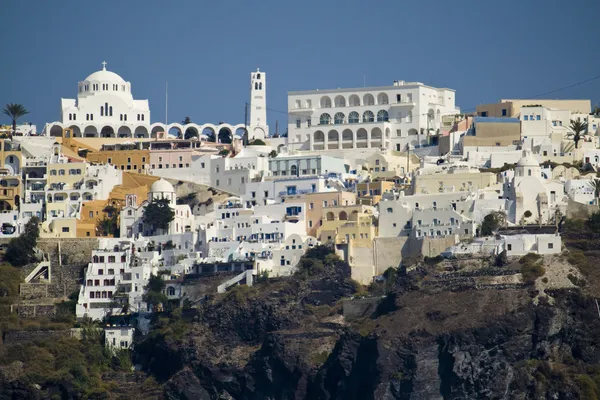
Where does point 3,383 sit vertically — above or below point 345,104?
below

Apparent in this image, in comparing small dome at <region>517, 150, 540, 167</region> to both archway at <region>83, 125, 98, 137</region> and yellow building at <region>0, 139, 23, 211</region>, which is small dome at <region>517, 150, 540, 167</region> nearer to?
yellow building at <region>0, 139, 23, 211</region>

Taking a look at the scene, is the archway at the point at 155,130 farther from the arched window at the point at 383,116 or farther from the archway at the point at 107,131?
the arched window at the point at 383,116

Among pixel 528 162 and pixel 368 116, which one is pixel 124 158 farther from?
pixel 528 162

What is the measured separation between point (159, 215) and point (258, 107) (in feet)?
78.4

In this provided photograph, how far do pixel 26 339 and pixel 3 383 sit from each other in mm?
3516

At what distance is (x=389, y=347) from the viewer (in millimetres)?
92312

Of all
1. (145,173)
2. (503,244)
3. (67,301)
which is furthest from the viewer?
(145,173)

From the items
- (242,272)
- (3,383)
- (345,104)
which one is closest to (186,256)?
(242,272)

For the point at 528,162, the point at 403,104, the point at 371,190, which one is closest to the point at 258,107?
the point at 403,104

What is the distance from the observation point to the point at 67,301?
105188 mm

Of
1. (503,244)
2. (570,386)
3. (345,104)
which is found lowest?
(570,386)

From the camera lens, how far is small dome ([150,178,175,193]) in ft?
366

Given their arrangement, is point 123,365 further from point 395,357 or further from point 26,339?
point 395,357

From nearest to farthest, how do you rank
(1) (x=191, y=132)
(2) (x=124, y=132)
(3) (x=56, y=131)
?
(3) (x=56, y=131), (2) (x=124, y=132), (1) (x=191, y=132)
